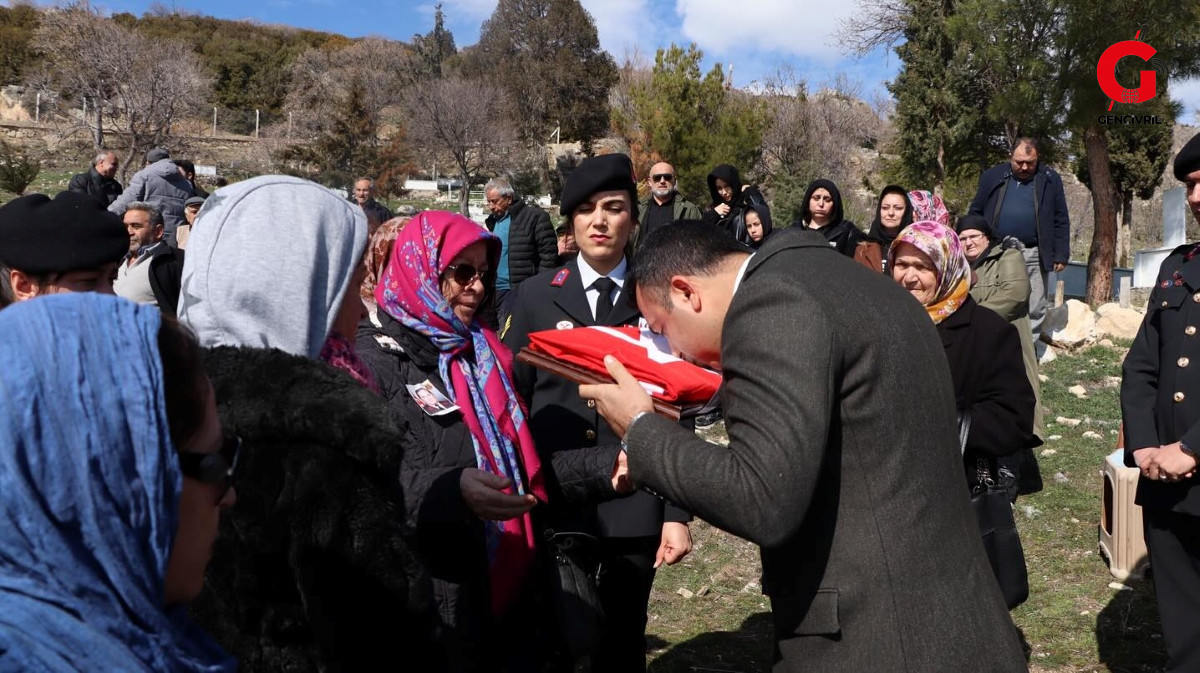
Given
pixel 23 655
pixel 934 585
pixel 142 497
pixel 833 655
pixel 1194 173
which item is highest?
pixel 1194 173

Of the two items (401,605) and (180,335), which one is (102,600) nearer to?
(180,335)

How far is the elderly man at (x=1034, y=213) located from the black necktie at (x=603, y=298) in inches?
250

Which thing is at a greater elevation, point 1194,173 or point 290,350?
point 1194,173

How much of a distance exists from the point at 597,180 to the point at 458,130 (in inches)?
1665

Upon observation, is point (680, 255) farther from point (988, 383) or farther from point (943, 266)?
point (943, 266)

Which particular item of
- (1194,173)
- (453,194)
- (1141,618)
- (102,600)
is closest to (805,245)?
(102,600)

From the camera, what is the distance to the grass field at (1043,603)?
4.34m

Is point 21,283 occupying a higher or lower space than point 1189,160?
lower

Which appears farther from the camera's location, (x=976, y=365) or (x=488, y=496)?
(x=976, y=365)

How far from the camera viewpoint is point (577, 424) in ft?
10.3

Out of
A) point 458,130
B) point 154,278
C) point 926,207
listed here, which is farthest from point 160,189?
point 458,130

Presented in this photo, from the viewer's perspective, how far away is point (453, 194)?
141ft

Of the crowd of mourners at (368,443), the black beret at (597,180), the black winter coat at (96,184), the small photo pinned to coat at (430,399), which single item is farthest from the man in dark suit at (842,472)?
the black winter coat at (96,184)

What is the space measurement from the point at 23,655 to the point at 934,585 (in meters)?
1.51
